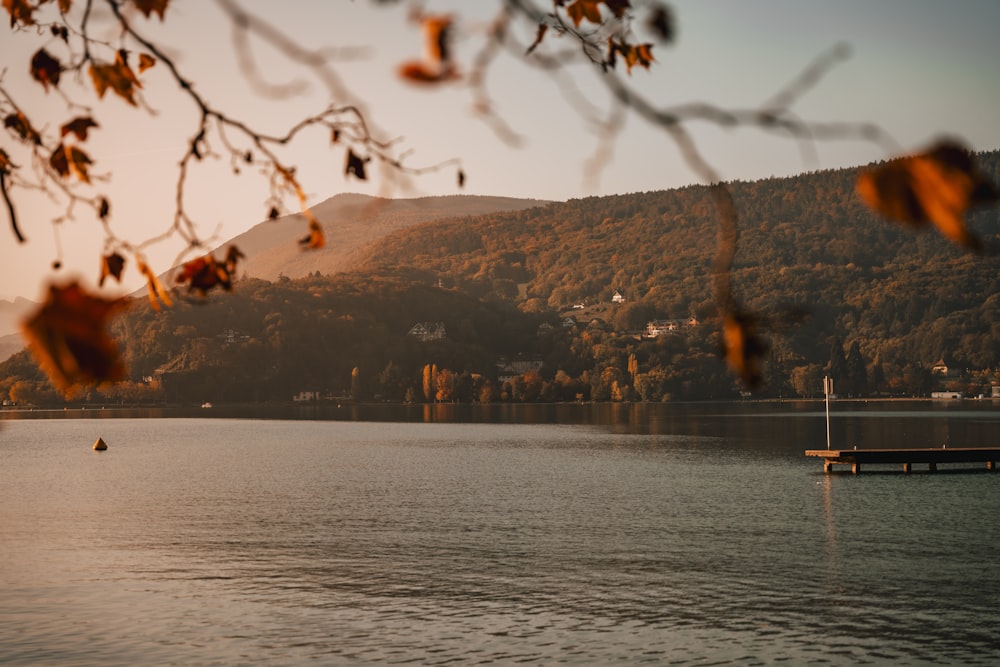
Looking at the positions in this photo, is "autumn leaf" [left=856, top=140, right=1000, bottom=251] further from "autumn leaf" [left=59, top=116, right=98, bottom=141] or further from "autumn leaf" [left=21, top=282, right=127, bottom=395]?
"autumn leaf" [left=59, top=116, right=98, bottom=141]

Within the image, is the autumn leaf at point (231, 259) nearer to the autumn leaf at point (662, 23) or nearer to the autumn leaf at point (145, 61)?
the autumn leaf at point (145, 61)

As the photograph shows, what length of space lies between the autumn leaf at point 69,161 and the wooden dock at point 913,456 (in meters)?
64.8

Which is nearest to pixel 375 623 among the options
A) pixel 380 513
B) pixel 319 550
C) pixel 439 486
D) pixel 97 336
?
pixel 319 550

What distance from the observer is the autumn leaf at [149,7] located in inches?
Result: 127

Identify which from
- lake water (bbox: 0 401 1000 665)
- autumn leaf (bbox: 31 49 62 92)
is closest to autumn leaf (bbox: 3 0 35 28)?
autumn leaf (bbox: 31 49 62 92)

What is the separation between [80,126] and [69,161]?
0.19 metres

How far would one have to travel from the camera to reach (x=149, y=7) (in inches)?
127

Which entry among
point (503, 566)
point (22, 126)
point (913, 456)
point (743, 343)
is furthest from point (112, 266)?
point (913, 456)

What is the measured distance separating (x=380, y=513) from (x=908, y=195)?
172ft

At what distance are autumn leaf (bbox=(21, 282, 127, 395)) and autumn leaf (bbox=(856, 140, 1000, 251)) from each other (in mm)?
1274

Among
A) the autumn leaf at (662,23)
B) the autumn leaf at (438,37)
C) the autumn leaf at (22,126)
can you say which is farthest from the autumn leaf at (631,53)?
the autumn leaf at (22,126)

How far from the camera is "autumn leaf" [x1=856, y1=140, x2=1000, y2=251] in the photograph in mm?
1594

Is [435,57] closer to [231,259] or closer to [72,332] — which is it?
[72,332]

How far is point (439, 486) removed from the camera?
218ft
